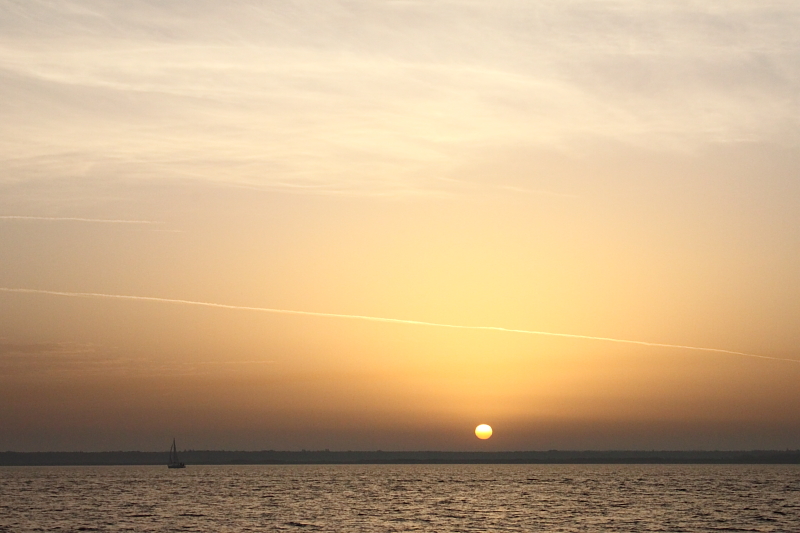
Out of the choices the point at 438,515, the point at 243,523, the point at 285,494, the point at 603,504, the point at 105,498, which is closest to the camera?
the point at 243,523

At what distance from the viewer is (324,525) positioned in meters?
102

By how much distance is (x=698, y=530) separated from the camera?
97375mm

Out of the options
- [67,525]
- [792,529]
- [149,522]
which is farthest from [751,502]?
[67,525]

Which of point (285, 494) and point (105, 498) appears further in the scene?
point (285, 494)

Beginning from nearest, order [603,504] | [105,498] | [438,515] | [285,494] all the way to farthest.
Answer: [438,515] → [603,504] → [105,498] → [285,494]

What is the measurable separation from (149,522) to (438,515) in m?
35.8

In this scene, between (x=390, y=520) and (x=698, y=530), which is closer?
(x=698, y=530)

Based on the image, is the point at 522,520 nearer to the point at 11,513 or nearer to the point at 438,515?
the point at 438,515

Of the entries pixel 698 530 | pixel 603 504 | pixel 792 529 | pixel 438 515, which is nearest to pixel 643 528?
pixel 698 530

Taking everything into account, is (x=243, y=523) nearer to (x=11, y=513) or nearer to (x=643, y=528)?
(x=11, y=513)

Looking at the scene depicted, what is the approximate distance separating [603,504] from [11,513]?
83.5m

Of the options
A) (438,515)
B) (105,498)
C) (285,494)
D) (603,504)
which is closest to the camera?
(438,515)

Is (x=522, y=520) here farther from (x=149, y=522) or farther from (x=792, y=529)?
(x=149, y=522)

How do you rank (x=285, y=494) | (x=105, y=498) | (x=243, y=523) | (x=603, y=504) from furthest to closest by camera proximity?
(x=285, y=494) < (x=105, y=498) < (x=603, y=504) < (x=243, y=523)
